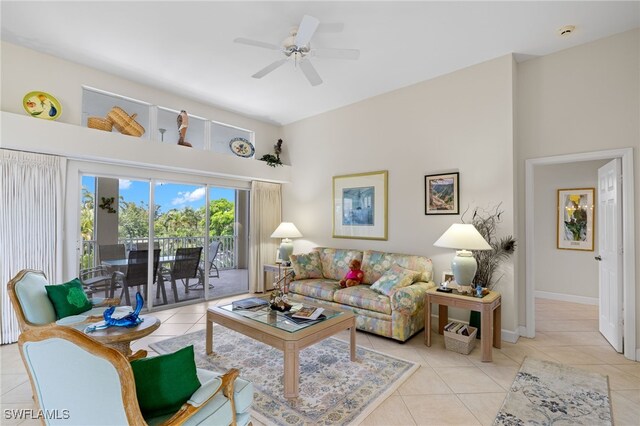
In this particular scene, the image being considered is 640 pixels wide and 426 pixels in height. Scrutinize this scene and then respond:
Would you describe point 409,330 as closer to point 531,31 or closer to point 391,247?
point 391,247

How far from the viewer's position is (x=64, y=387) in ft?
3.99

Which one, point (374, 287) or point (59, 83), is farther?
point (374, 287)

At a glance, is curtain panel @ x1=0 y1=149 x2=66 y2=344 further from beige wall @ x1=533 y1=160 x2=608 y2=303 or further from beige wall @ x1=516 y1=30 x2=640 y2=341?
beige wall @ x1=533 y1=160 x2=608 y2=303

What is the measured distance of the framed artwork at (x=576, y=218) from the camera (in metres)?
4.89

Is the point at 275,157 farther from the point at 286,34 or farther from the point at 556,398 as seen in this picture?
the point at 556,398

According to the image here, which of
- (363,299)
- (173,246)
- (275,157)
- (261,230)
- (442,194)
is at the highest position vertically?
(275,157)

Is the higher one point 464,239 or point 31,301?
point 464,239

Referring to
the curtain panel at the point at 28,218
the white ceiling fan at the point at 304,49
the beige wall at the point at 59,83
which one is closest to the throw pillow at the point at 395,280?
the white ceiling fan at the point at 304,49

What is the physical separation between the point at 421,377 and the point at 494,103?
10.5ft

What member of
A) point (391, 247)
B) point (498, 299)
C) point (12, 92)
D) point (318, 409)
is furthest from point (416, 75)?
point (12, 92)

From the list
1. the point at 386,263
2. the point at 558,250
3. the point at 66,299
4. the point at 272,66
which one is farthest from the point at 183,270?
the point at 558,250

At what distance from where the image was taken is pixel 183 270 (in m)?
4.94

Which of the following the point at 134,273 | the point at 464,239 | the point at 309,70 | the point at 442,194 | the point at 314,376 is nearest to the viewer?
Result: the point at 314,376

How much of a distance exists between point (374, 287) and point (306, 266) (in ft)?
4.43
